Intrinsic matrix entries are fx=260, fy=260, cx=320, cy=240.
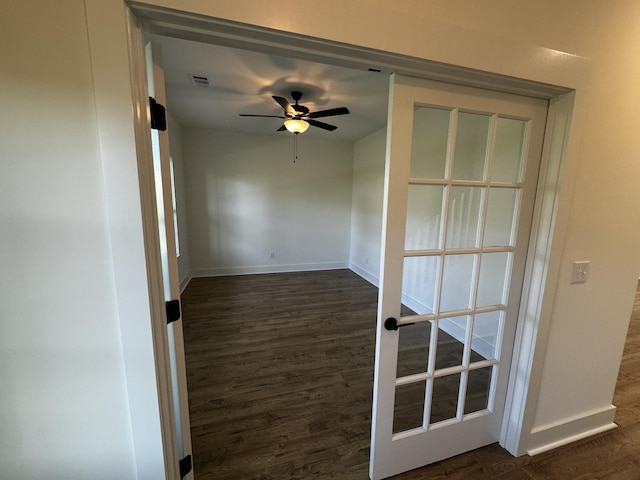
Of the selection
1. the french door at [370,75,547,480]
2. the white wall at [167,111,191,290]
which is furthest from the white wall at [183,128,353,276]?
the french door at [370,75,547,480]

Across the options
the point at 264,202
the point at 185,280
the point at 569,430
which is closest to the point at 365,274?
the point at 264,202

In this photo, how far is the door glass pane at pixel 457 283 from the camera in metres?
1.45

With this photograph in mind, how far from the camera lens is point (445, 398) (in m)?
1.56

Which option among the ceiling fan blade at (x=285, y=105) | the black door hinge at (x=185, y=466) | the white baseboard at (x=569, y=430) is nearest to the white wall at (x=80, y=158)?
the black door hinge at (x=185, y=466)

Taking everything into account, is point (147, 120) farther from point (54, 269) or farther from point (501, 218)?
point (501, 218)

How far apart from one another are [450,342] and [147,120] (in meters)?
1.78

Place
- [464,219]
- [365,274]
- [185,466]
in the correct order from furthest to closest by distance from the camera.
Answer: [365,274] → [464,219] → [185,466]

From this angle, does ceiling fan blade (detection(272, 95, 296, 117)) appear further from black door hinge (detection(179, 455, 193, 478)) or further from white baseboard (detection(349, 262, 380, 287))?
white baseboard (detection(349, 262, 380, 287))

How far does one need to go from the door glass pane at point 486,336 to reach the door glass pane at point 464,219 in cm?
46

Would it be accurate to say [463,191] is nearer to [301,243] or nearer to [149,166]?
[149,166]

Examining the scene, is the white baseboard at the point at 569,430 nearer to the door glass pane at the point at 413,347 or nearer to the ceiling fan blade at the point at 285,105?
the door glass pane at the point at 413,347

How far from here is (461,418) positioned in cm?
152

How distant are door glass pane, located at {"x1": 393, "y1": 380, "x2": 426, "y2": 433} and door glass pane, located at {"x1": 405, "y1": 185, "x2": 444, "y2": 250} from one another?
801 mm

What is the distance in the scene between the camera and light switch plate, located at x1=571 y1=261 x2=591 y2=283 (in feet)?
4.74
